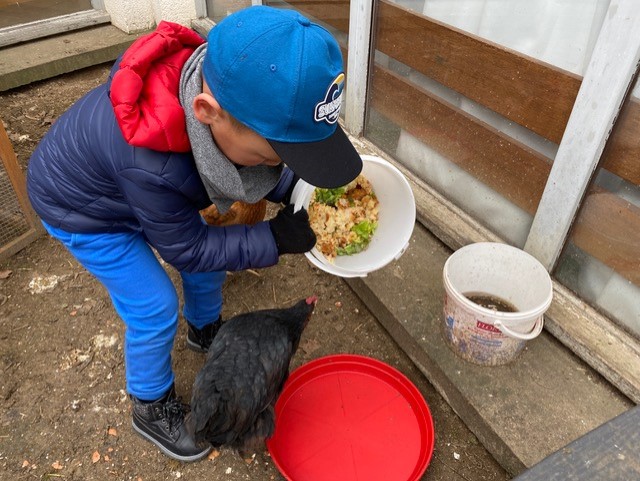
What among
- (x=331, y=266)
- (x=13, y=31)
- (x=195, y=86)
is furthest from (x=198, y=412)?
(x=13, y=31)

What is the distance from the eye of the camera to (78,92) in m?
4.26

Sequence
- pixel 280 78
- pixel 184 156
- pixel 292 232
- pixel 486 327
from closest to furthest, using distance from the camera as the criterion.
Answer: pixel 280 78, pixel 184 156, pixel 292 232, pixel 486 327

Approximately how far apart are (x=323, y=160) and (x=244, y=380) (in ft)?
2.80

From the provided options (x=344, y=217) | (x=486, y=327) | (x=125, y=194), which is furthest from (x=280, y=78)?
(x=486, y=327)

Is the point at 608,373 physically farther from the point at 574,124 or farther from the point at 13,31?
the point at 13,31

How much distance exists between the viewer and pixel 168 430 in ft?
6.64

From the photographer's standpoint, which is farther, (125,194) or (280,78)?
(125,194)

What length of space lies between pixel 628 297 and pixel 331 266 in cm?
117

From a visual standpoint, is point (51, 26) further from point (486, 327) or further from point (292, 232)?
point (486, 327)

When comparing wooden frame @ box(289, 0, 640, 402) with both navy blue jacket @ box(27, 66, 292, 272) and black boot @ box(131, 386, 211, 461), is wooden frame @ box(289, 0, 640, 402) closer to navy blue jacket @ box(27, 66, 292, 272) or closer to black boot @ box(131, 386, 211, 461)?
navy blue jacket @ box(27, 66, 292, 272)

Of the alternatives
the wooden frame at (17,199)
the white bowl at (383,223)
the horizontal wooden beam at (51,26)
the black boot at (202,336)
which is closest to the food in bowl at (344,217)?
the white bowl at (383,223)

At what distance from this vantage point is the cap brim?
1251mm

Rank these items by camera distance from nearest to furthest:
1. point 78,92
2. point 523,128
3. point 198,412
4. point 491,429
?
point 198,412 → point 491,429 → point 523,128 → point 78,92

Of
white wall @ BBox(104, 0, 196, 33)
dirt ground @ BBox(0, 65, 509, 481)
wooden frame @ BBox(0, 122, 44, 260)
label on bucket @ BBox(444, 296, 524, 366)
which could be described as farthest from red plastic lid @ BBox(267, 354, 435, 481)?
white wall @ BBox(104, 0, 196, 33)
